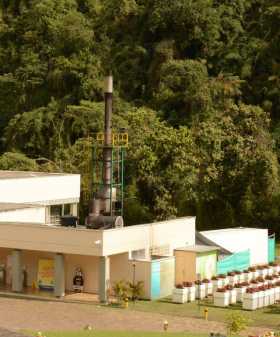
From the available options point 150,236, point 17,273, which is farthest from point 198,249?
point 17,273

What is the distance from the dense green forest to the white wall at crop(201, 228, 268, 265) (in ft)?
38.1

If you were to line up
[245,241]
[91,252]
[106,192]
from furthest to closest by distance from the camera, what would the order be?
[245,241] → [106,192] → [91,252]

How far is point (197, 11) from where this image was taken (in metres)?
66.2

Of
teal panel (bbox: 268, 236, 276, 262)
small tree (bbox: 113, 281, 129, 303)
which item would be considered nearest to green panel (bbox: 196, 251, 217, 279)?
small tree (bbox: 113, 281, 129, 303)

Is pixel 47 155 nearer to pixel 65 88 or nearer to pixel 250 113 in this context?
pixel 65 88

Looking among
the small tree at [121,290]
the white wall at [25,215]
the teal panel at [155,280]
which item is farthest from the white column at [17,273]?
the teal panel at [155,280]

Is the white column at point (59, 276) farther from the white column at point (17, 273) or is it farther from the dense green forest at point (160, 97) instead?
the dense green forest at point (160, 97)

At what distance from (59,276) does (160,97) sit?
112 feet

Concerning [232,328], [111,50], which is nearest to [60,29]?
[111,50]

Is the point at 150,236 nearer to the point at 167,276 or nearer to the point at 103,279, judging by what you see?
the point at 167,276

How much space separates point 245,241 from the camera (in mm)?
39062

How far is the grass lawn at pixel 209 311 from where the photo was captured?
88.9 feet

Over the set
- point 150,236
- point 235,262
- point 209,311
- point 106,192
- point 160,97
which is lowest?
point 209,311

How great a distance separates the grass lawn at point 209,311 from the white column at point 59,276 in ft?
9.54
